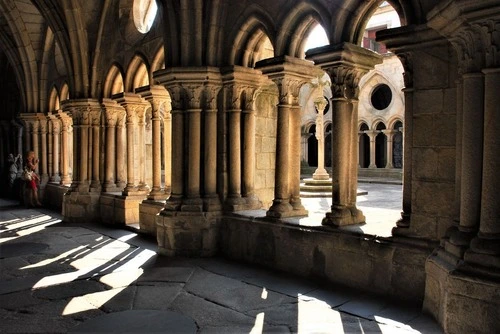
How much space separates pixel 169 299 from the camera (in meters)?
3.59

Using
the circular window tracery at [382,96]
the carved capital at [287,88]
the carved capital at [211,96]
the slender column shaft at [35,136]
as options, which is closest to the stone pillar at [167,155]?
the carved capital at [211,96]

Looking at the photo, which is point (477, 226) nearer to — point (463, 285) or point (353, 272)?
point (463, 285)

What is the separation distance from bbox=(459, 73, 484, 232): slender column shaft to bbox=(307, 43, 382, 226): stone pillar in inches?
49.5

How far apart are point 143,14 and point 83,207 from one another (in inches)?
130

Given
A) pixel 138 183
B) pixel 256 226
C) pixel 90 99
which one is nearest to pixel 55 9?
pixel 90 99

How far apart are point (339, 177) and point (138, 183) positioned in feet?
13.6

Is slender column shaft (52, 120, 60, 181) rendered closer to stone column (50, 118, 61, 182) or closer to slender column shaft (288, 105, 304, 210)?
stone column (50, 118, 61, 182)

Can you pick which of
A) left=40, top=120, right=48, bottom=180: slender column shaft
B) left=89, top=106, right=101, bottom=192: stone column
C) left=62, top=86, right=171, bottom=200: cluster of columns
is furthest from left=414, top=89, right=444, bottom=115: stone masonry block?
left=40, top=120, right=48, bottom=180: slender column shaft

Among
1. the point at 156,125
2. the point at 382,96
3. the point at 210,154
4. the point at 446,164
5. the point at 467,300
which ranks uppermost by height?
the point at 382,96

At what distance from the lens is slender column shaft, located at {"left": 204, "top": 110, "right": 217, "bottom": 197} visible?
204 inches

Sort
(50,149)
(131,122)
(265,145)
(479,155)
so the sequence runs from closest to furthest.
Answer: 1. (479,155)
2. (265,145)
3. (131,122)
4. (50,149)

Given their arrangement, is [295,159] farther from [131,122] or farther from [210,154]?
[131,122]

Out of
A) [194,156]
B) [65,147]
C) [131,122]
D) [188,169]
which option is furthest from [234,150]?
[65,147]

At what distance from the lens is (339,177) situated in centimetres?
411
